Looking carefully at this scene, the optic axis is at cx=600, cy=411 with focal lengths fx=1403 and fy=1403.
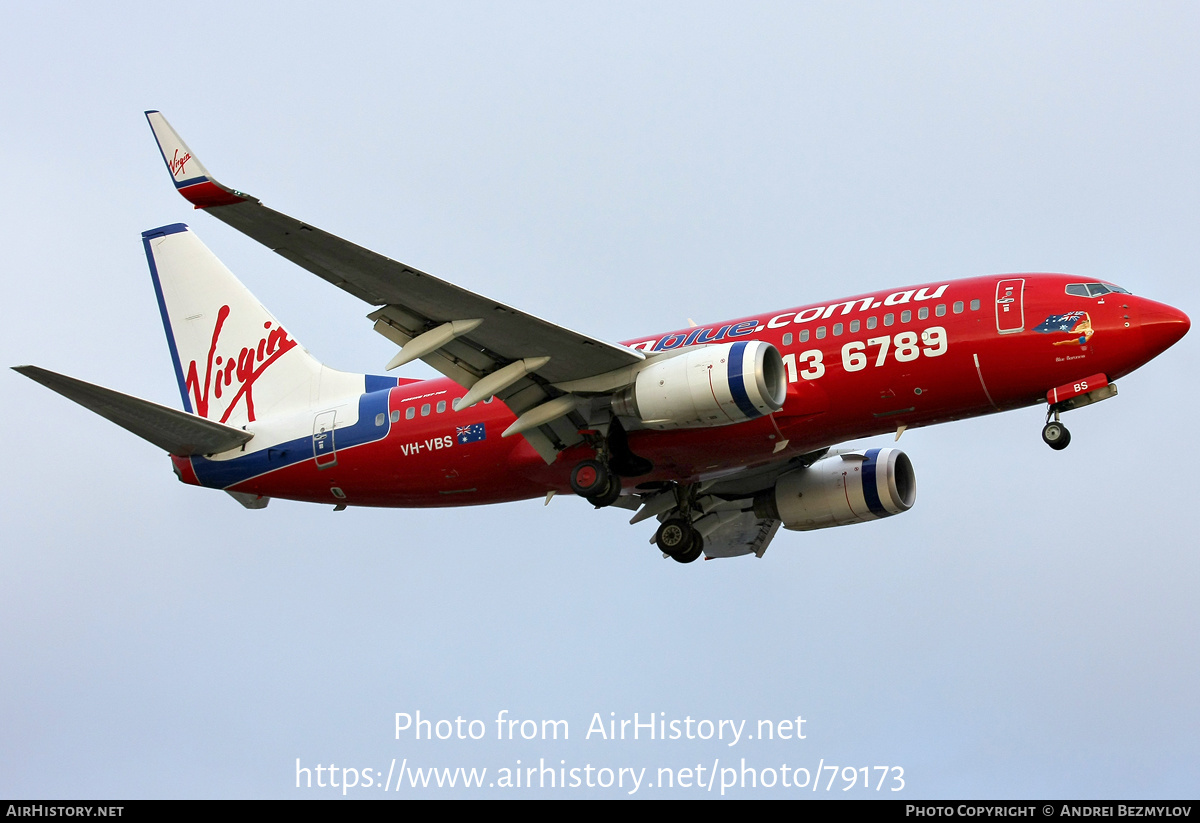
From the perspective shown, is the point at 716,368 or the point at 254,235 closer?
the point at 254,235

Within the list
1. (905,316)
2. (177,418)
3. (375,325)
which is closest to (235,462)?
(177,418)

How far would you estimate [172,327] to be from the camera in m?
38.9

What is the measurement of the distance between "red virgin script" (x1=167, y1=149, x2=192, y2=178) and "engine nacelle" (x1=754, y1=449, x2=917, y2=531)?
17192 mm

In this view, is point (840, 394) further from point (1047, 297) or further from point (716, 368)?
point (1047, 297)

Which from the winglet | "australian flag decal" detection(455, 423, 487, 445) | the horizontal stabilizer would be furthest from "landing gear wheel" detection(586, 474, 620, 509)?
the winglet

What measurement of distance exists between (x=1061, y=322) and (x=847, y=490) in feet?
25.7

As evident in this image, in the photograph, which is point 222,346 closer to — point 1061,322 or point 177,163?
point 177,163

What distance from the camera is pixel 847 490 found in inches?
1367

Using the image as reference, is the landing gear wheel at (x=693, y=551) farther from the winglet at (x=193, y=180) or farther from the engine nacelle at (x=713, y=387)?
the winglet at (x=193, y=180)

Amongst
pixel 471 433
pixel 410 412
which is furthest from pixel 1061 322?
pixel 410 412

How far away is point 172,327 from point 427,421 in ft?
33.2

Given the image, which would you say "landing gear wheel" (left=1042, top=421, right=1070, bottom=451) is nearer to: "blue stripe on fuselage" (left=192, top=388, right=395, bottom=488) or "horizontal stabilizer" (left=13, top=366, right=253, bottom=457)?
"blue stripe on fuselage" (left=192, top=388, right=395, bottom=488)

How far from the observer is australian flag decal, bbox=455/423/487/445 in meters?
32.3

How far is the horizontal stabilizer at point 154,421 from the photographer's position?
2984cm
